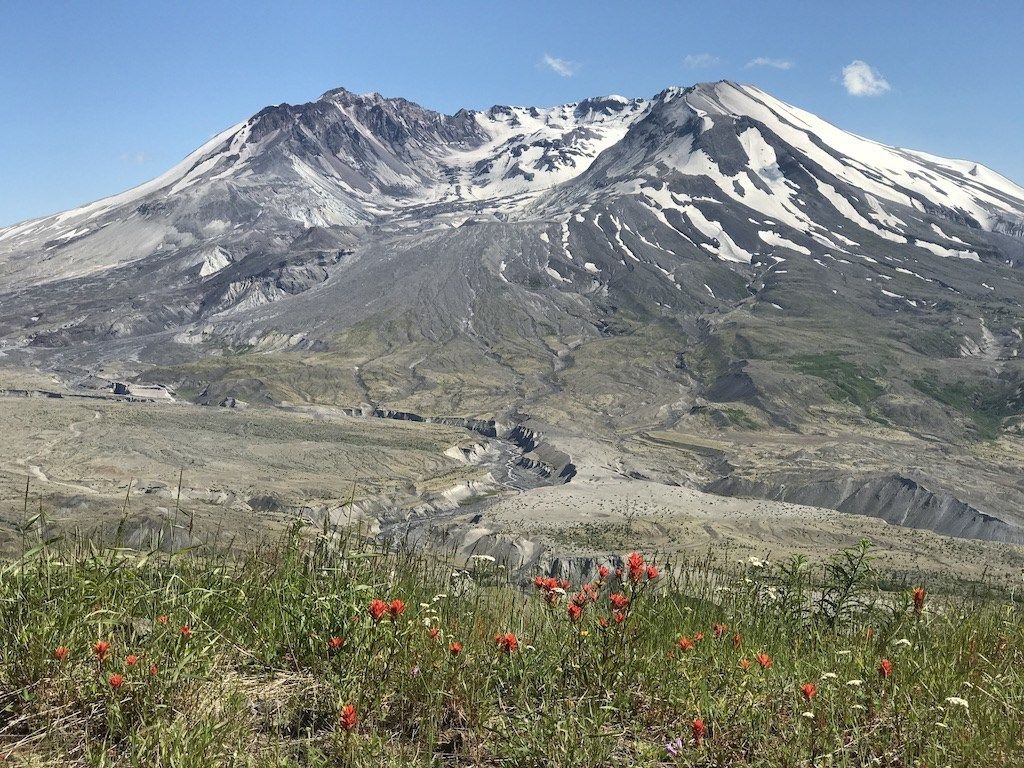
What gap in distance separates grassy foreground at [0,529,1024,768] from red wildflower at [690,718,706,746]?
0.09 ft

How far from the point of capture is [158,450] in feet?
257

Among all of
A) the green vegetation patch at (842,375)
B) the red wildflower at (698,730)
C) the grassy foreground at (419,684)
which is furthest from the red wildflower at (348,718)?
the green vegetation patch at (842,375)

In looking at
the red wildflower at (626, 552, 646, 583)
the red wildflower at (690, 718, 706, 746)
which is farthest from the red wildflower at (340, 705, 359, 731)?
the red wildflower at (626, 552, 646, 583)

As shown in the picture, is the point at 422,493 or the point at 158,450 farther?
the point at 158,450

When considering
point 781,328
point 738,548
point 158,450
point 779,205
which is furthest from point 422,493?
point 779,205

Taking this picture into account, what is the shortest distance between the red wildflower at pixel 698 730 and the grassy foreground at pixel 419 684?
26 millimetres

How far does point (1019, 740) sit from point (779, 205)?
203 meters

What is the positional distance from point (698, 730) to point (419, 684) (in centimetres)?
138

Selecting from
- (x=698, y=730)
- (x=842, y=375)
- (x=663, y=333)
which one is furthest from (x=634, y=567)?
(x=663, y=333)

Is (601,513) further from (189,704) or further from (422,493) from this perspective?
(189,704)

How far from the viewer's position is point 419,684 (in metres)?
4.20

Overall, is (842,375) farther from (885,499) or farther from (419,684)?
(419,684)

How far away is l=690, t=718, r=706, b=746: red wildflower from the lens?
11.8ft

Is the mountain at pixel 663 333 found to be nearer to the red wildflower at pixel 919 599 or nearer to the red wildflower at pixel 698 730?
the red wildflower at pixel 919 599
